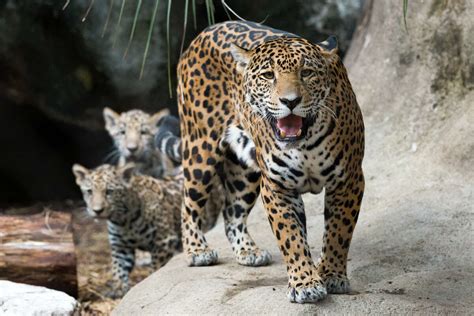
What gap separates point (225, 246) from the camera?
825 cm

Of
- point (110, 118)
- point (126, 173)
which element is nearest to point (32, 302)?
point (126, 173)

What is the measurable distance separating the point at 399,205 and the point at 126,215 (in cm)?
310

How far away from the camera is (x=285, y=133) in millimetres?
5590

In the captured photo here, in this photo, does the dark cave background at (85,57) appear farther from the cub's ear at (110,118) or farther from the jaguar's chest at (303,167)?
the jaguar's chest at (303,167)

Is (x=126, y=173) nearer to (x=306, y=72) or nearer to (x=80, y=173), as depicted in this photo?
(x=80, y=173)

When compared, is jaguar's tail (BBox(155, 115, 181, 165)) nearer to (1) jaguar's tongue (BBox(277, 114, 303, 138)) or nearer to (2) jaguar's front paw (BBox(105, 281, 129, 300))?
(2) jaguar's front paw (BBox(105, 281, 129, 300))

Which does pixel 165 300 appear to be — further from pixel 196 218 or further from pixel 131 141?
pixel 131 141

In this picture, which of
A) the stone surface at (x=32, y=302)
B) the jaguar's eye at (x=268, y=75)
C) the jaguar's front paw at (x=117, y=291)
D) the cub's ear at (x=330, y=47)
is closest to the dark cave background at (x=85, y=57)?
the jaguar's front paw at (x=117, y=291)

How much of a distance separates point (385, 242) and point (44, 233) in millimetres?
2983

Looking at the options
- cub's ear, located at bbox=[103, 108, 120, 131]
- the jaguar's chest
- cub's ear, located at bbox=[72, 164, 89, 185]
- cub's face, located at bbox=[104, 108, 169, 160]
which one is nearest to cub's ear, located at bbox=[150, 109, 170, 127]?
cub's face, located at bbox=[104, 108, 169, 160]

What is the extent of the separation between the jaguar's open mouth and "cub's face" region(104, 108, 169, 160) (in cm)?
613

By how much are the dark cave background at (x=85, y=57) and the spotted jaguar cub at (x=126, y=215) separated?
102 inches

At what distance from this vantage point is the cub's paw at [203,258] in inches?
295

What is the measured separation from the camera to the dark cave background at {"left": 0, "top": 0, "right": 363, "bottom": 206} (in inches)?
466
